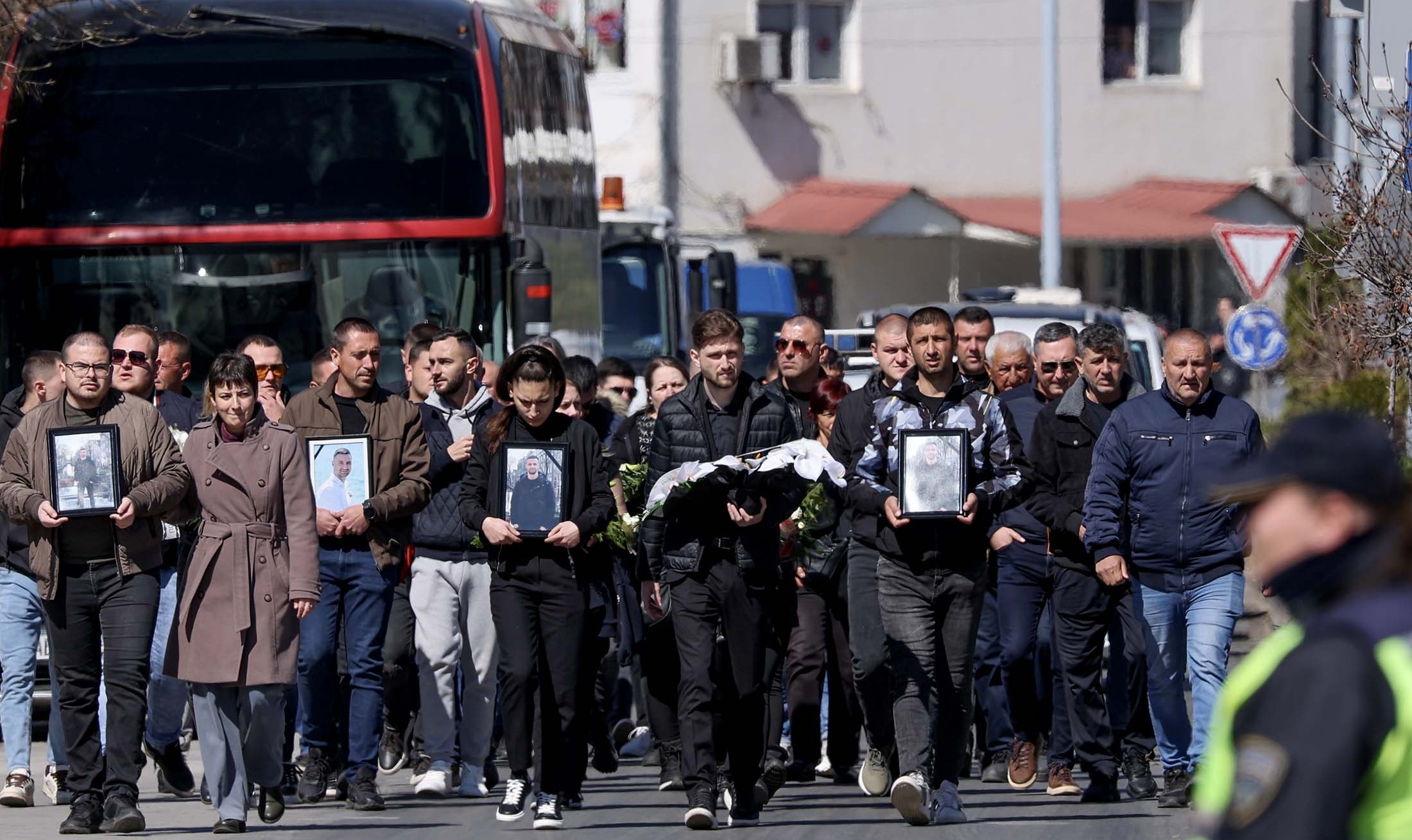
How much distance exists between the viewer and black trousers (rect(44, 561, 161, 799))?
859 centimetres

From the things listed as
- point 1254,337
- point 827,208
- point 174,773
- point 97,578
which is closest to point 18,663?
point 174,773

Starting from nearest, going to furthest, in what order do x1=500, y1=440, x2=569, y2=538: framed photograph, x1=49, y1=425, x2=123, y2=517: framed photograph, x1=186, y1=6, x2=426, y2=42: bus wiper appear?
x1=49, y1=425, x2=123, y2=517: framed photograph → x1=500, y1=440, x2=569, y2=538: framed photograph → x1=186, y1=6, x2=426, y2=42: bus wiper

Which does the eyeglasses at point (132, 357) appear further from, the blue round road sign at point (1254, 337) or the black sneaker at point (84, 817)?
the blue round road sign at point (1254, 337)

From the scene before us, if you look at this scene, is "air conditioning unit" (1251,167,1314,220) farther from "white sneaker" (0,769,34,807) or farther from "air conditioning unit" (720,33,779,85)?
"white sneaker" (0,769,34,807)

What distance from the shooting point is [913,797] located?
863 cm

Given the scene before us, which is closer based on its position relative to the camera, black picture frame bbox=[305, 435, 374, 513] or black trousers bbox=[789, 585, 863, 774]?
black picture frame bbox=[305, 435, 374, 513]

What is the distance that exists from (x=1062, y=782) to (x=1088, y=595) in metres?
0.89

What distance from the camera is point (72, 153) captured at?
12.5m

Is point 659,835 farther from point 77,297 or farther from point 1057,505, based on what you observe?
point 77,297

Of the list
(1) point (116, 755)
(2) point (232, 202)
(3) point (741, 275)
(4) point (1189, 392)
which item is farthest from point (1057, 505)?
(3) point (741, 275)

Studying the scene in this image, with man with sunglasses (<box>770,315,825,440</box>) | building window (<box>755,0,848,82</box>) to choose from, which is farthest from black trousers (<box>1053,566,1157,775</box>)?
building window (<box>755,0,848,82</box>)

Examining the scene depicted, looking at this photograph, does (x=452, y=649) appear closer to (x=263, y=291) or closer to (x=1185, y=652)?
(x=1185, y=652)

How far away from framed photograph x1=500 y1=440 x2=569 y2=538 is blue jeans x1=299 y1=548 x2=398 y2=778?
1.00 meters

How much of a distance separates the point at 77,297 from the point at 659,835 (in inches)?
214
